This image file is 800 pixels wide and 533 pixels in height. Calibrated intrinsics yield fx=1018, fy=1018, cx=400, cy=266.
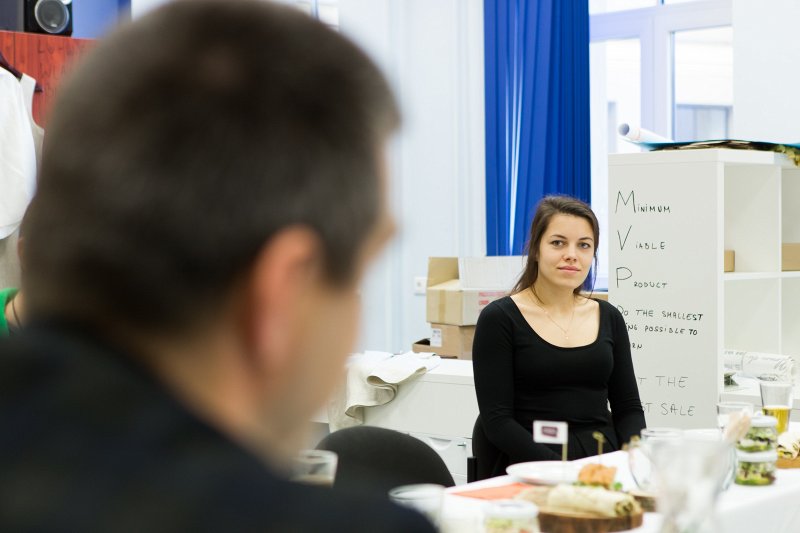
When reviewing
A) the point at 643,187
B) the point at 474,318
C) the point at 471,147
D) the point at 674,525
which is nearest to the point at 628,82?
the point at 471,147

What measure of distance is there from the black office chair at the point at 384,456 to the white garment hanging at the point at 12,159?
2.32m

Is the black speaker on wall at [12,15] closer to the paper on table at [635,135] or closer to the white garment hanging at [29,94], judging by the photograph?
the white garment hanging at [29,94]

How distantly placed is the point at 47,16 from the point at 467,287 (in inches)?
86.9

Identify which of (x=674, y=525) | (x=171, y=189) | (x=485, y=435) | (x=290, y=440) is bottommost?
(x=485, y=435)

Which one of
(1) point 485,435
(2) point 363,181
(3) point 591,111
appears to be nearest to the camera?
(2) point 363,181

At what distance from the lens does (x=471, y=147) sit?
5824mm

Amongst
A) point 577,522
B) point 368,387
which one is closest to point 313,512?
point 577,522

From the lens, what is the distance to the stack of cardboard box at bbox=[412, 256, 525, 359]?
4.29 meters

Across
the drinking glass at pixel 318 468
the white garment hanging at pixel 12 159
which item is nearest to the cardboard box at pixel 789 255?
the drinking glass at pixel 318 468

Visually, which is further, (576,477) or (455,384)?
(455,384)

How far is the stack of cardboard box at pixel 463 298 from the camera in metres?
4.29

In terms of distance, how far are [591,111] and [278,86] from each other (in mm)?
5421

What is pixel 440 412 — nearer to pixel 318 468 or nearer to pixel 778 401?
pixel 778 401

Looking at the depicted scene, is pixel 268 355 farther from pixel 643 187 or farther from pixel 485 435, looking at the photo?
pixel 643 187
